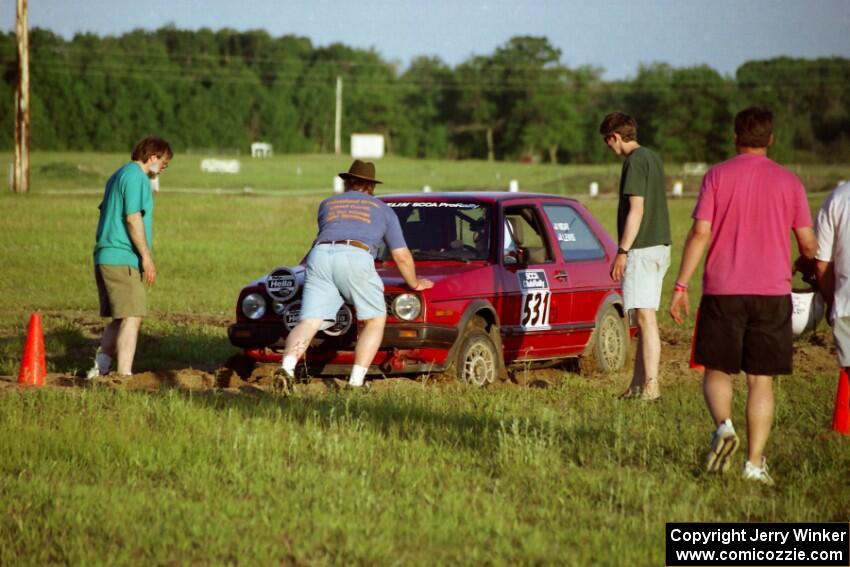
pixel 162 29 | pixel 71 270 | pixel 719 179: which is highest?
pixel 162 29

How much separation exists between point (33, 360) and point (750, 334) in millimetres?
5815

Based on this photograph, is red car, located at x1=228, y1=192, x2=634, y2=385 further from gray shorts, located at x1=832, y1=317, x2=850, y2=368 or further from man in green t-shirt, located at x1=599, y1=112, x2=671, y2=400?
gray shorts, located at x1=832, y1=317, x2=850, y2=368

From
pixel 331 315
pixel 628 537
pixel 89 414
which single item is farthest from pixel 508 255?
pixel 628 537

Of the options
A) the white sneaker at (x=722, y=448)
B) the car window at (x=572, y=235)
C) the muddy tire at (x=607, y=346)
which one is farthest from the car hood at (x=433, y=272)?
the white sneaker at (x=722, y=448)

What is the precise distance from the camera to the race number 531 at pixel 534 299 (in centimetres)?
1146

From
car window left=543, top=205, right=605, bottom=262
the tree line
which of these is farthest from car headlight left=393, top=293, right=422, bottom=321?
the tree line

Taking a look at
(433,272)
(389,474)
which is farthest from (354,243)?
(389,474)

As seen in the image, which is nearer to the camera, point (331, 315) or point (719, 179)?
point (719, 179)

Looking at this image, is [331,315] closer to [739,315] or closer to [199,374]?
[199,374]

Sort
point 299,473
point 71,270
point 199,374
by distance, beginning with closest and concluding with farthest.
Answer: point 299,473 → point 199,374 → point 71,270

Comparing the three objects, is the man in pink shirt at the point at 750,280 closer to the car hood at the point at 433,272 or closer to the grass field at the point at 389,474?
the grass field at the point at 389,474

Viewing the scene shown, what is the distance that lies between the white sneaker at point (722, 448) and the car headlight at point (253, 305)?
446cm

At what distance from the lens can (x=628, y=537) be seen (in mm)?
5984

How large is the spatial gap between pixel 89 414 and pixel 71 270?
1614cm
